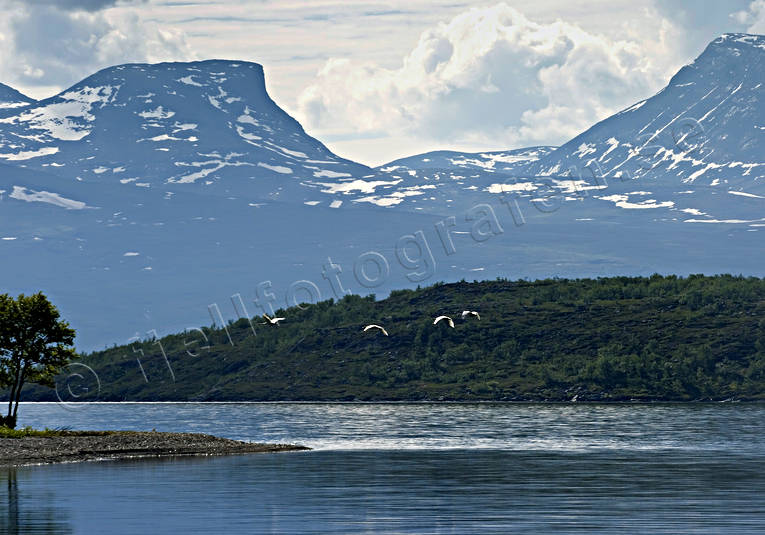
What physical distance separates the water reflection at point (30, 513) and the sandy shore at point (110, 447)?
23.0m

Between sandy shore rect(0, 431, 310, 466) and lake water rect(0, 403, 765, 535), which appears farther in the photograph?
sandy shore rect(0, 431, 310, 466)

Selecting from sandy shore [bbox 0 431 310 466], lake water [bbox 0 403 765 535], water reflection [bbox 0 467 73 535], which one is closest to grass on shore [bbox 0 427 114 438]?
sandy shore [bbox 0 431 310 466]

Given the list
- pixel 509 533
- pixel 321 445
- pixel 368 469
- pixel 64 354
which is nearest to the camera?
pixel 509 533

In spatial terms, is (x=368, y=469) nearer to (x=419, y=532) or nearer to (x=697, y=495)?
(x=697, y=495)

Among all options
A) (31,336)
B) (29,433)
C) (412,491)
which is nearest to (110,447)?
(29,433)

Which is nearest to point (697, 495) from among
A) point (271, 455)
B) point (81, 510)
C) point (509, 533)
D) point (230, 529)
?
point (509, 533)

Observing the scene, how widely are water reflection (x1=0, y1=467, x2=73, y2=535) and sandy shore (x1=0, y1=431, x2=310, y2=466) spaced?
22953 mm

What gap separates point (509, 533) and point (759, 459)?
57.0 metres

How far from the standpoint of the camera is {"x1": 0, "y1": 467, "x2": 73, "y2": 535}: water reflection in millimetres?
63781

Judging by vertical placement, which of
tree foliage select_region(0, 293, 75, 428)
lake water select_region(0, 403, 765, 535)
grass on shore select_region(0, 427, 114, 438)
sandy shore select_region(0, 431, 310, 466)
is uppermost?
tree foliage select_region(0, 293, 75, 428)

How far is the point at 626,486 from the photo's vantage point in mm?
86125

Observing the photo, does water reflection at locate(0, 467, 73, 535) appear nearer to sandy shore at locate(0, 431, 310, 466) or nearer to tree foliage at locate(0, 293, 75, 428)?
sandy shore at locate(0, 431, 310, 466)

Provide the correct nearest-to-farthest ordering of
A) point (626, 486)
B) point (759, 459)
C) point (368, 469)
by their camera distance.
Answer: point (626, 486) < point (368, 469) < point (759, 459)

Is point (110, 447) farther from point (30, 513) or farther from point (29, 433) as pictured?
point (30, 513)
